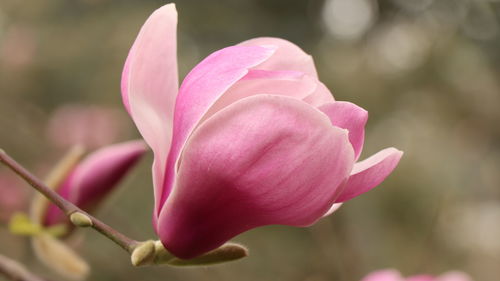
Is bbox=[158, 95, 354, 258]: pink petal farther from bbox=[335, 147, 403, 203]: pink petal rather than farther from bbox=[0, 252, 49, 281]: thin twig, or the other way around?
bbox=[0, 252, 49, 281]: thin twig

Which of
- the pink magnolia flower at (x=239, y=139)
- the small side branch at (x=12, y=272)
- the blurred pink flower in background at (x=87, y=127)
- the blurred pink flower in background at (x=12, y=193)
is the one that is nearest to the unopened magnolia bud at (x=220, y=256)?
the pink magnolia flower at (x=239, y=139)

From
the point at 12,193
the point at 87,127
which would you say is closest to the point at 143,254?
the point at 12,193

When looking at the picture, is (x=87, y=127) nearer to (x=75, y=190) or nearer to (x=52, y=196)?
(x=75, y=190)

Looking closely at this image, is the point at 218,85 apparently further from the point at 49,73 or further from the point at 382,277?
the point at 49,73

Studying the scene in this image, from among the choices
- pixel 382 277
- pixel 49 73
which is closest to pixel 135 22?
pixel 49 73

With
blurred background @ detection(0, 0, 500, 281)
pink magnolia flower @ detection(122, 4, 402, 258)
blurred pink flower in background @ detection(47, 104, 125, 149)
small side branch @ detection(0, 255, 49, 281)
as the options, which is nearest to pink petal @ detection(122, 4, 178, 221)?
pink magnolia flower @ detection(122, 4, 402, 258)

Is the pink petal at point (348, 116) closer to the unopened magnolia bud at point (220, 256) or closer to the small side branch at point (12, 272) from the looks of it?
the unopened magnolia bud at point (220, 256)
